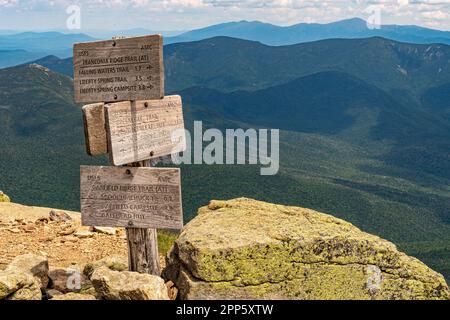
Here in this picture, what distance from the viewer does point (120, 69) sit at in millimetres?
10781

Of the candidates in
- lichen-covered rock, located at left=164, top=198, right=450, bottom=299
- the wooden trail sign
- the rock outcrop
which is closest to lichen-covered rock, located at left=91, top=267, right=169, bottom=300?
the rock outcrop

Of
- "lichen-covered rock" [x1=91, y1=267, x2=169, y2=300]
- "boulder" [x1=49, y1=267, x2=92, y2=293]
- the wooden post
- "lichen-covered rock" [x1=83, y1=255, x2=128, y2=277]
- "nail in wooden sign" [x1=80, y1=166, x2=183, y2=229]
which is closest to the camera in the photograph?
"lichen-covered rock" [x1=91, y1=267, x2=169, y2=300]

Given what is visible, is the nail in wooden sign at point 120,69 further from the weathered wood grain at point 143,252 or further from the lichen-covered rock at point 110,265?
the lichen-covered rock at point 110,265

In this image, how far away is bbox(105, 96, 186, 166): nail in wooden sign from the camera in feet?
34.4

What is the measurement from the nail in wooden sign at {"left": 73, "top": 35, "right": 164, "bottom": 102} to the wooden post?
1.64 m

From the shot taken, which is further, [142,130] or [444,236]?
[444,236]

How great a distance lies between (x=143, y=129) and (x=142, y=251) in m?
2.58

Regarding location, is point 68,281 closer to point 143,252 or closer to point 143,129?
point 143,252

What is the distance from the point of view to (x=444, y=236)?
509 ft

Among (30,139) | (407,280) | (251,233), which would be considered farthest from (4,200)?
(30,139)

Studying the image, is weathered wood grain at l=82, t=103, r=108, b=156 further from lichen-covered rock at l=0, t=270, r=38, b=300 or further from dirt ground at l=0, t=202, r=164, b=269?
dirt ground at l=0, t=202, r=164, b=269

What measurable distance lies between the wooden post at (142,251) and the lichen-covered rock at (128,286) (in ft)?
2.14

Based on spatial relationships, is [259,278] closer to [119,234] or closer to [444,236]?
[119,234]

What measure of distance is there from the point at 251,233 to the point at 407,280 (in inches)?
129
